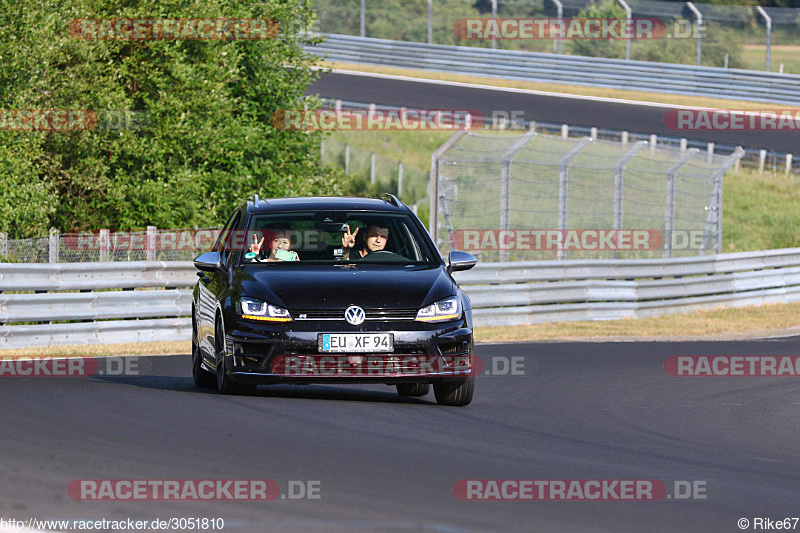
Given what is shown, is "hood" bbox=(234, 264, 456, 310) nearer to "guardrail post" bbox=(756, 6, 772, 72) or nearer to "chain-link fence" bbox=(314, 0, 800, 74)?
"chain-link fence" bbox=(314, 0, 800, 74)

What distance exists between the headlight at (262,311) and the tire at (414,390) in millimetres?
1914

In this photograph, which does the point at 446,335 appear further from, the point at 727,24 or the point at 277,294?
the point at 727,24

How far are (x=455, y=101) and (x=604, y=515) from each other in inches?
1481

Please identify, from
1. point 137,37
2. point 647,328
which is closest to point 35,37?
point 137,37

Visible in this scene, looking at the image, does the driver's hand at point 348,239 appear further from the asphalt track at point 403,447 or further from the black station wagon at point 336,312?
the asphalt track at point 403,447

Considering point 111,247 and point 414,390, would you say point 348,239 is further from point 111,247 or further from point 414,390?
point 111,247

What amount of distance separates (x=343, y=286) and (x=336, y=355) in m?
0.53

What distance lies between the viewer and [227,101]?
26.7 metres

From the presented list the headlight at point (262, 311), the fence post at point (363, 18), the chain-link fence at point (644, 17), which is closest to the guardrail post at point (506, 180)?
the headlight at point (262, 311)

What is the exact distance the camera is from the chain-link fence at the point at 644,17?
132 ft

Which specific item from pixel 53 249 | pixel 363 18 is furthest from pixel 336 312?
pixel 363 18

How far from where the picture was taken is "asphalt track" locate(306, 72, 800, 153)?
4053 centimetres

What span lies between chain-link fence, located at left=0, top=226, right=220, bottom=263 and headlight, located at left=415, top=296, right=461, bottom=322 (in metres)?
8.92

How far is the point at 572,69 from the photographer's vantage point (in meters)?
45.6
